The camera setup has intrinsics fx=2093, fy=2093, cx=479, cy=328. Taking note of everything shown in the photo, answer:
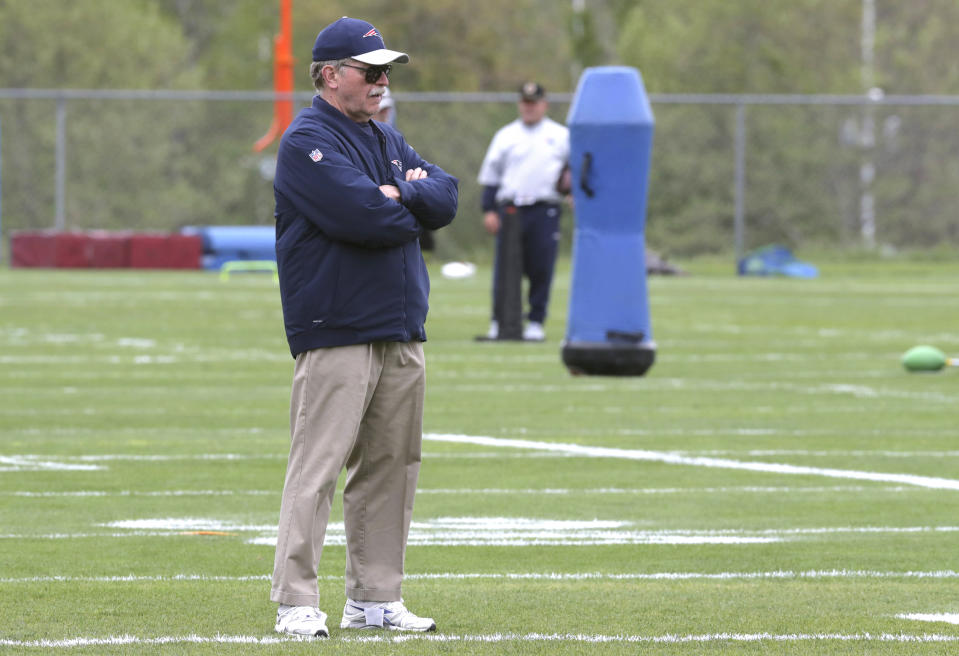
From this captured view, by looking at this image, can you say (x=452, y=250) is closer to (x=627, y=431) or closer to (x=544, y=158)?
(x=544, y=158)

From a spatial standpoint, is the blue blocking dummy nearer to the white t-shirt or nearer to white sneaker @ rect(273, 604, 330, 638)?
the white t-shirt

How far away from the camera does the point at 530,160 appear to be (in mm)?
20047

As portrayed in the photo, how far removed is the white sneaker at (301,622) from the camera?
6426mm

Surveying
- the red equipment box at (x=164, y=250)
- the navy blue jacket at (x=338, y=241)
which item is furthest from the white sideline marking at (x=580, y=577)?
the red equipment box at (x=164, y=250)

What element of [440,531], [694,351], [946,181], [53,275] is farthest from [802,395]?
[946,181]

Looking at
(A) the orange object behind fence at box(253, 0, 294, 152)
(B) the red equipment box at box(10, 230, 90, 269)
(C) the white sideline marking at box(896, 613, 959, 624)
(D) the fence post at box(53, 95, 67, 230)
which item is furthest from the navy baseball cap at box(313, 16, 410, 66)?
(B) the red equipment box at box(10, 230, 90, 269)

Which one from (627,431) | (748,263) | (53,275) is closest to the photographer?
(627,431)

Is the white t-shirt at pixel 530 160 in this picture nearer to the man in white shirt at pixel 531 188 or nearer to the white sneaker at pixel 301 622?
the man in white shirt at pixel 531 188

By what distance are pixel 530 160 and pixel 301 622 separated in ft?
45.6

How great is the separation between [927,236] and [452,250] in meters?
8.58

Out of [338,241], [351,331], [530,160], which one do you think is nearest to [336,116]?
[338,241]

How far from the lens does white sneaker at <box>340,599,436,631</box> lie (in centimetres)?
664

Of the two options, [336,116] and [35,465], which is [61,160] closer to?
[35,465]

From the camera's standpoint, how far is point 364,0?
5809 centimetres
